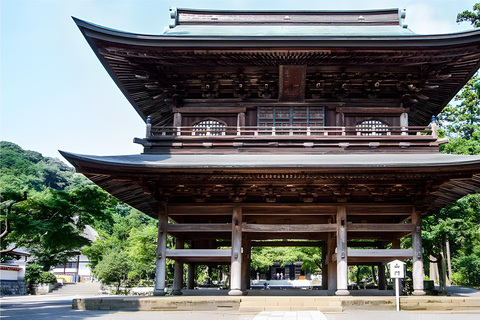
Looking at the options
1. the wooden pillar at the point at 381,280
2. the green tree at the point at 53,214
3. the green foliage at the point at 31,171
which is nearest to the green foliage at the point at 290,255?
the wooden pillar at the point at 381,280

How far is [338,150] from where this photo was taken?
47.8 feet

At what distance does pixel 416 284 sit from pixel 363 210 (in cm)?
294

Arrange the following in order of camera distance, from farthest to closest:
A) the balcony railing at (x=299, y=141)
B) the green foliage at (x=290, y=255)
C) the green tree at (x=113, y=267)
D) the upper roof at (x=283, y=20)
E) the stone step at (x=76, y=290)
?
the stone step at (x=76, y=290), the green tree at (x=113, y=267), the green foliage at (x=290, y=255), the upper roof at (x=283, y=20), the balcony railing at (x=299, y=141)

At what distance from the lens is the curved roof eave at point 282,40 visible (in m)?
13.1

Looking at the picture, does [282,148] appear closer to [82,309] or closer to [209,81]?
[209,81]

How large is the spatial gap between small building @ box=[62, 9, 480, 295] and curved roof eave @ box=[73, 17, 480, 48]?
35 mm

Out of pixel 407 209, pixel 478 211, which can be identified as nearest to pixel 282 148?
pixel 407 209

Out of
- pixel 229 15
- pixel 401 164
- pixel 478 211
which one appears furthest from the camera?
pixel 478 211

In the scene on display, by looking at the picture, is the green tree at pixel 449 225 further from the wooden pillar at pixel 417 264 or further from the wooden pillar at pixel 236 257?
the wooden pillar at pixel 236 257

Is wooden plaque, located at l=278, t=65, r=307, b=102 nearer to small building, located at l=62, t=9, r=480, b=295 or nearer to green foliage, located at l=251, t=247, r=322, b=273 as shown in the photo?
small building, located at l=62, t=9, r=480, b=295

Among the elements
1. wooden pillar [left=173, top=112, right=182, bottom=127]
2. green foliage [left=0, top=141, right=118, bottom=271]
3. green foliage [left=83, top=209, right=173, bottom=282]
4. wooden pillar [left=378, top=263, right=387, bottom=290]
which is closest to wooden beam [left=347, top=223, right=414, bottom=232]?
wooden pillar [left=378, top=263, right=387, bottom=290]

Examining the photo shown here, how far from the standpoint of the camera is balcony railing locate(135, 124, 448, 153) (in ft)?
47.4

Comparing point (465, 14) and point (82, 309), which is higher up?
point (465, 14)

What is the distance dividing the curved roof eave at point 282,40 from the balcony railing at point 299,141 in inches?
113
